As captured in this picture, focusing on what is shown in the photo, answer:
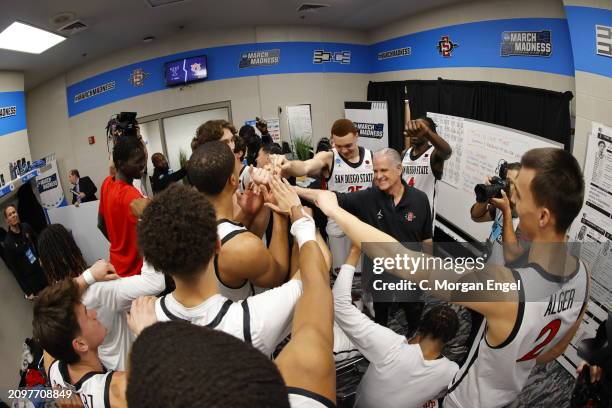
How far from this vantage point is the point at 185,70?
5.19 meters

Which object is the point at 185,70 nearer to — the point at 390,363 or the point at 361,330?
the point at 361,330

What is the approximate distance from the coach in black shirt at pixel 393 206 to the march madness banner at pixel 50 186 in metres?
3.23

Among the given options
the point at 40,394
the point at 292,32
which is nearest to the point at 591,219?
the point at 40,394

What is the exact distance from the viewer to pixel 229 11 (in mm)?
4250

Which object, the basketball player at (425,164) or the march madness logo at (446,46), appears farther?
the march madness logo at (446,46)

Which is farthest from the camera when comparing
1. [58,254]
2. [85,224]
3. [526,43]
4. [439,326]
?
[85,224]

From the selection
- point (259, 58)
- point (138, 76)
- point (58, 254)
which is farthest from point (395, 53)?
point (58, 254)

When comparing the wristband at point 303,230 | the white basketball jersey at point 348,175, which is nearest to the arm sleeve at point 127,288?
the wristband at point 303,230

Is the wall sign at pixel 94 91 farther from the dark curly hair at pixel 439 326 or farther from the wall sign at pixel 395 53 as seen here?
the dark curly hair at pixel 439 326

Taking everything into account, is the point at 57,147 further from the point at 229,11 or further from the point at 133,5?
the point at 229,11

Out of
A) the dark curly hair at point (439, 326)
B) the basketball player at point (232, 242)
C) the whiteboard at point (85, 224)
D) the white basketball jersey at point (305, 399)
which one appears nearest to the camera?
the white basketball jersey at point (305, 399)

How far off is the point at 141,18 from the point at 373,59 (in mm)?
3573

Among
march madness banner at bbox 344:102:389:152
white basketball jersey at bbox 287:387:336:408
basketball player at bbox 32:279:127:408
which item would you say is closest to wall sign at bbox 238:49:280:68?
march madness banner at bbox 344:102:389:152

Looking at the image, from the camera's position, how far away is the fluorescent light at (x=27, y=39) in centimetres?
318
